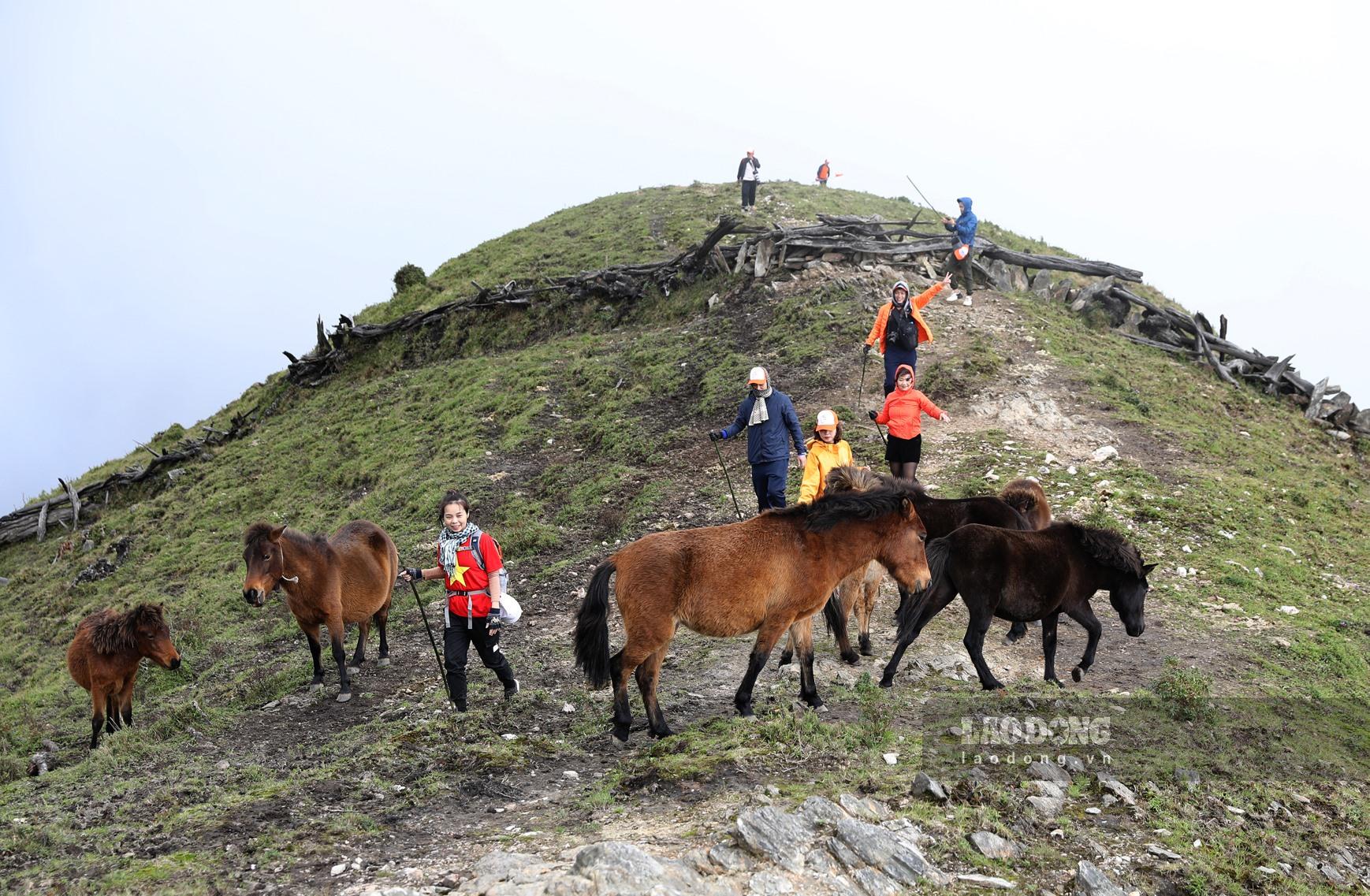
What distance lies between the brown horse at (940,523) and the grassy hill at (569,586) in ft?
3.25

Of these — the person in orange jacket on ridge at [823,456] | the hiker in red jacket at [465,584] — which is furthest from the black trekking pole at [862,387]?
the hiker in red jacket at [465,584]

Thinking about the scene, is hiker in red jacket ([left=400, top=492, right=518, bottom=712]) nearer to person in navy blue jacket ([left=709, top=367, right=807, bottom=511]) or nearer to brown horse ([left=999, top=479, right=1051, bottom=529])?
person in navy blue jacket ([left=709, top=367, right=807, bottom=511])

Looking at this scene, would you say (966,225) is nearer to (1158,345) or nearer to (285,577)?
(1158,345)

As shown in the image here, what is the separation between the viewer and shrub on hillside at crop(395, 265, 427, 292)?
35219mm

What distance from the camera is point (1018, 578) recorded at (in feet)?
28.2

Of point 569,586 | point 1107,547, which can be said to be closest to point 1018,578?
point 1107,547

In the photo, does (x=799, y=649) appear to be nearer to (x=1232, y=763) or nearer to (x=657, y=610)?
(x=657, y=610)

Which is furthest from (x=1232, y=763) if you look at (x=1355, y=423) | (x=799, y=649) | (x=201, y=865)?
(x=1355, y=423)

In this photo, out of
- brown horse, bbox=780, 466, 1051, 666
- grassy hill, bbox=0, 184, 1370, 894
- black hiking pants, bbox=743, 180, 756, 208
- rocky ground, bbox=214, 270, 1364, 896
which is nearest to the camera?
rocky ground, bbox=214, 270, 1364, 896

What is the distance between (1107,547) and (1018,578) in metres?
1.01

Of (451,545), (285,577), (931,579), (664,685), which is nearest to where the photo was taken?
(451,545)

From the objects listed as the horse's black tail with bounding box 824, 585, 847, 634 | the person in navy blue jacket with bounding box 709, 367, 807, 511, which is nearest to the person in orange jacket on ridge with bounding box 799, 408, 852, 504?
the person in navy blue jacket with bounding box 709, 367, 807, 511

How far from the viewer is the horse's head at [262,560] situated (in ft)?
31.6

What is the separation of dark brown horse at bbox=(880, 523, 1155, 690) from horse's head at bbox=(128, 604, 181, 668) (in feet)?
27.0
